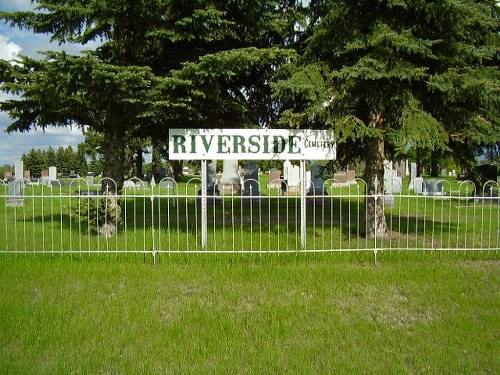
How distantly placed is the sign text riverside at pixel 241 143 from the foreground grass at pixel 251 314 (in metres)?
1.92

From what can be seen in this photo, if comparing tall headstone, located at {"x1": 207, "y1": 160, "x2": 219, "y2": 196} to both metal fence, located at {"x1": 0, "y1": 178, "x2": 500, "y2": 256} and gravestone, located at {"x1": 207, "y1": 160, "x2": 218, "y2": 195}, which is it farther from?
metal fence, located at {"x1": 0, "y1": 178, "x2": 500, "y2": 256}

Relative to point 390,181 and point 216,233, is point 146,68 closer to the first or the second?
point 216,233

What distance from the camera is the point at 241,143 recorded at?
821 cm

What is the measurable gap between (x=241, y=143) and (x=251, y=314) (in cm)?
380

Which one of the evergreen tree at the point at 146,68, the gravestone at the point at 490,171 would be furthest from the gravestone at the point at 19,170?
the gravestone at the point at 490,171

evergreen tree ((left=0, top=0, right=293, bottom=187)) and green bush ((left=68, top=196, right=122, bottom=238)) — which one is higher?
evergreen tree ((left=0, top=0, right=293, bottom=187))

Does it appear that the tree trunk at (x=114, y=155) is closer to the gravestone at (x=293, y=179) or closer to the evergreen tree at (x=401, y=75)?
the evergreen tree at (x=401, y=75)

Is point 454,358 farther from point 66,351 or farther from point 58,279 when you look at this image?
point 58,279

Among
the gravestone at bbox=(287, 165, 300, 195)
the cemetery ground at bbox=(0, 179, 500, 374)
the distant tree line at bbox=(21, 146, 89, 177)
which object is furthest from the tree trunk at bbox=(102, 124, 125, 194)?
the distant tree line at bbox=(21, 146, 89, 177)

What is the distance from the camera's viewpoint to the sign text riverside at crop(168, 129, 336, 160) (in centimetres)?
821

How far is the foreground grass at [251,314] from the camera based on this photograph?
3936mm

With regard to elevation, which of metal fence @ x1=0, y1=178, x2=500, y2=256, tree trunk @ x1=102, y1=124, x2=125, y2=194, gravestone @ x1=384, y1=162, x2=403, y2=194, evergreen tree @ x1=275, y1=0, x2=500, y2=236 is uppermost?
evergreen tree @ x1=275, y1=0, x2=500, y2=236

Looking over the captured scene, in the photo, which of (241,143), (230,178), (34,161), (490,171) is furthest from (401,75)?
(34,161)

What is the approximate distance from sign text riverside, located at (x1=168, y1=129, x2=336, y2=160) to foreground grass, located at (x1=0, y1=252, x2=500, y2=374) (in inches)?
75.6
